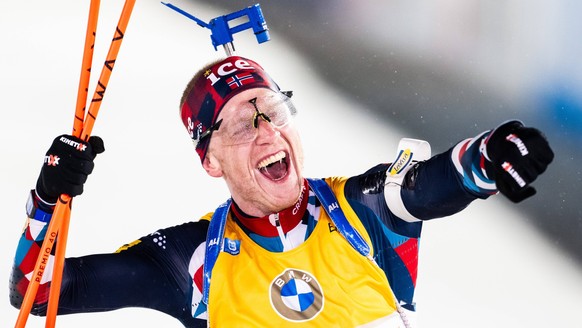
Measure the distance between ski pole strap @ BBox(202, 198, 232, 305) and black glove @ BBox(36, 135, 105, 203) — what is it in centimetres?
65

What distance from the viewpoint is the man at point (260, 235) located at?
172 inches

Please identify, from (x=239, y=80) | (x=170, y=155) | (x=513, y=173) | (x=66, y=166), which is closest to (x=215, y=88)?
(x=239, y=80)

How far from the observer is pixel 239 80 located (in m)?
4.75

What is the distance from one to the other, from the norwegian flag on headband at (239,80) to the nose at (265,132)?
0.22 metres

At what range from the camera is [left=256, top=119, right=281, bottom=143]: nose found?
4625 mm

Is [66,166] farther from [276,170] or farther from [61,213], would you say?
[276,170]

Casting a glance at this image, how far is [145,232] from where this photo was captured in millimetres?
6480

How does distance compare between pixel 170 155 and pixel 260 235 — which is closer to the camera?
pixel 260 235

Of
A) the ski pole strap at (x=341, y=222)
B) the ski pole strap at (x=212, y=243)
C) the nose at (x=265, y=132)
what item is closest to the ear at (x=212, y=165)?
the ski pole strap at (x=212, y=243)

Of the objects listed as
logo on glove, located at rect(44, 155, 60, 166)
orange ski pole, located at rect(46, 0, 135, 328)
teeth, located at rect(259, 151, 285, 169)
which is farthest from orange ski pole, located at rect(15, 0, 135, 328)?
teeth, located at rect(259, 151, 285, 169)

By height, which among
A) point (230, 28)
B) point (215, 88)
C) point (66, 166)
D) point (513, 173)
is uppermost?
point (230, 28)

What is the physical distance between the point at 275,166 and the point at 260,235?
1.11ft

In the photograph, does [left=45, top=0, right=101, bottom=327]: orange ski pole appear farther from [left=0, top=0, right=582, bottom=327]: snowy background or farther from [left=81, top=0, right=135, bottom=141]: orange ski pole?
[left=0, top=0, right=582, bottom=327]: snowy background

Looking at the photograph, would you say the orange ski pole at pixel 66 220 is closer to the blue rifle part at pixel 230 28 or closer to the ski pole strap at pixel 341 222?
the blue rifle part at pixel 230 28
